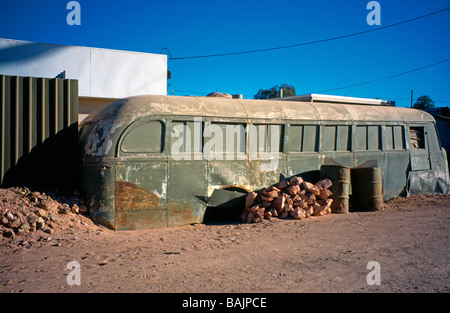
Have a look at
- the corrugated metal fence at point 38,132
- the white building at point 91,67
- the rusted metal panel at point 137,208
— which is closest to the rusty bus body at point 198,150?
the rusted metal panel at point 137,208

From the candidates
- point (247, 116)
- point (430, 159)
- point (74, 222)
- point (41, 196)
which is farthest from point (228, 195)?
point (430, 159)

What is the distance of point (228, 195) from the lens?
829 cm

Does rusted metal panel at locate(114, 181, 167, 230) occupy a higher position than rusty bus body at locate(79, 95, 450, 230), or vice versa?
rusty bus body at locate(79, 95, 450, 230)

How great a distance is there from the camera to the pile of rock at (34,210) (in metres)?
6.18

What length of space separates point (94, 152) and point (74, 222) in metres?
1.35

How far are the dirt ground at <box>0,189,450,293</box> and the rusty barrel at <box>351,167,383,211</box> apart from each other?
4.58 feet

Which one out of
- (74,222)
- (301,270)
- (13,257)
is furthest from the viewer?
(74,222)

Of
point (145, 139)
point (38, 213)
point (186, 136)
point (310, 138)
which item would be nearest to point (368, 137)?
point (310, 138)

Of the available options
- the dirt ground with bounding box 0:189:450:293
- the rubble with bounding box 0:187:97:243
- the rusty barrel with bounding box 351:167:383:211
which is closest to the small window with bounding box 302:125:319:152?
the rusty barrel with bounding box 351:167:383:211

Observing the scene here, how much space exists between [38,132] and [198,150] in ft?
10.7

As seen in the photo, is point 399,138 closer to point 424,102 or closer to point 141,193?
point 141,193

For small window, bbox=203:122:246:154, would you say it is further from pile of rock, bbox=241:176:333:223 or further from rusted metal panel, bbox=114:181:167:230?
rusted metal panel, bbox=114:181:167:230

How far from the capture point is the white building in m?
15.0

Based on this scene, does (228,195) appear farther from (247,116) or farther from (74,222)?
(74,222)
